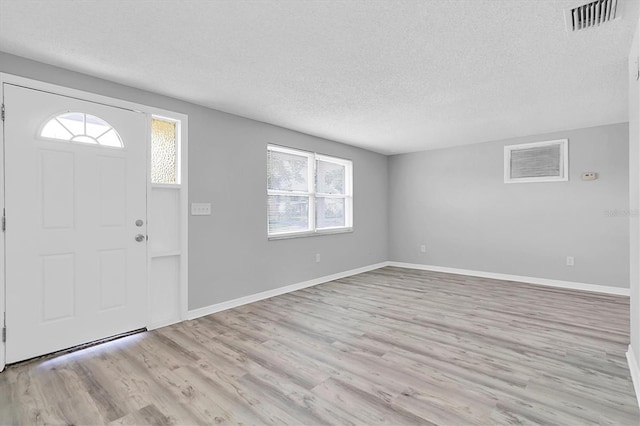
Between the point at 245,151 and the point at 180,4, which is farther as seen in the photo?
the point at 245,151

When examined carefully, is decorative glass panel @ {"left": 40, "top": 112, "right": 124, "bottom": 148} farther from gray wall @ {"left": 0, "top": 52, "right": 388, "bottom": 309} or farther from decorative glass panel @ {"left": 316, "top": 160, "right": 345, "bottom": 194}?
decorative glass panel @ {"left": 316, "top": 160, "right": 345, "bottom": 194}

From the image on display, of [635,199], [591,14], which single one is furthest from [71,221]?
[635,199]

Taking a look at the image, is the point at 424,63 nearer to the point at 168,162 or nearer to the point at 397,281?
the point at 168,162

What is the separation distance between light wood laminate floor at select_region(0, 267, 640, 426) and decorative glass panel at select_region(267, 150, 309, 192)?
184 cm

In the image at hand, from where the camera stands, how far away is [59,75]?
2.68 meters

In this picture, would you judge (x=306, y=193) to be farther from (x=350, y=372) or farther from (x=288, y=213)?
(x=350, y=372)

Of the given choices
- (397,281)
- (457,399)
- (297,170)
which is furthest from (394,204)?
(457,399)

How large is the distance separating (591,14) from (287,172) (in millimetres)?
3671

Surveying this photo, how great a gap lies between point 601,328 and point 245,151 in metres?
4.38

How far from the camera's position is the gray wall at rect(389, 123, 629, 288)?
4.56m

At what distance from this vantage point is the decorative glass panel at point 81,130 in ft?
8.68

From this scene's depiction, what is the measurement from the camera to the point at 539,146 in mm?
5102

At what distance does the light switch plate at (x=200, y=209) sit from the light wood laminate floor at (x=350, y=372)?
118cm

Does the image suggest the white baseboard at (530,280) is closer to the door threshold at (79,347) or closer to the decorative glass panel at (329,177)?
the decorative glass panel at (329,177)
